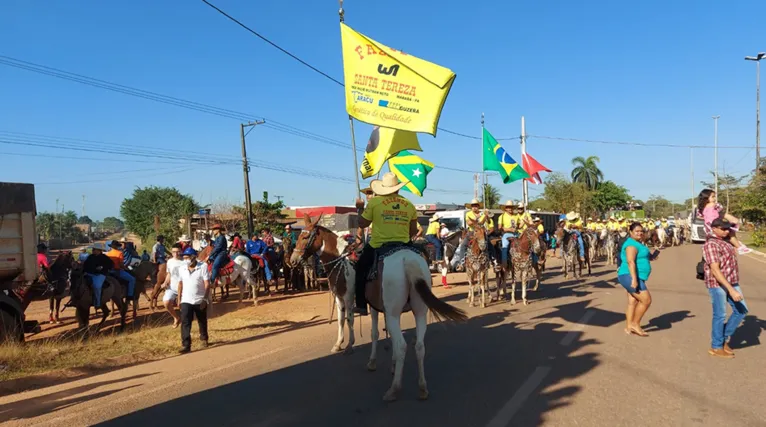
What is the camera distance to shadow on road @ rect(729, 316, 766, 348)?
27.0 feet

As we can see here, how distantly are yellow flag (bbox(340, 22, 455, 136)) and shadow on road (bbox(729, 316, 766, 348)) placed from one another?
6.01m

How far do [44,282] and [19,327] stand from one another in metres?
3.71

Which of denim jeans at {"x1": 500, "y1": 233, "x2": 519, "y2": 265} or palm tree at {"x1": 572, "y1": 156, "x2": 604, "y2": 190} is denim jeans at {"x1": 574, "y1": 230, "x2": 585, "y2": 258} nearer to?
denim jeans at {"x1": 500, "y1": 233, "x2": 519, "y2": 265}

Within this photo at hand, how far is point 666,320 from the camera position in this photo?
34.1ft

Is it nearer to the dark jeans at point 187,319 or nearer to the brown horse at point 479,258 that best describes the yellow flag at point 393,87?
the brown horse at point 479,258

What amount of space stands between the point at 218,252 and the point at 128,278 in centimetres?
231

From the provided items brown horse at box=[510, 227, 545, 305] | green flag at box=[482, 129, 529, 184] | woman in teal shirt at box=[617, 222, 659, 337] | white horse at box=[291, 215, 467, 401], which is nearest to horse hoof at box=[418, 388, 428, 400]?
white horse at box=[291, 215, 467, 401]

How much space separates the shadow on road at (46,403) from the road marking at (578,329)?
6.58m

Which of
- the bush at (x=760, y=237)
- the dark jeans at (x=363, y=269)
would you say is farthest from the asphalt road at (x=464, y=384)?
the bush at (x=760, y=237)

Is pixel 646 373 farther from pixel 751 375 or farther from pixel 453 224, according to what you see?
pixel 453 224

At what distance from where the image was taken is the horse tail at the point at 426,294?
20.1 feet

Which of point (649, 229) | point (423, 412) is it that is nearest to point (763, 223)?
point (649, 229)

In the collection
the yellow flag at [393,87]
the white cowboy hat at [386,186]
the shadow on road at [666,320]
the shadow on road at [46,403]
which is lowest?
the shadow on road at [666,320]

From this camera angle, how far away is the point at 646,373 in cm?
671
